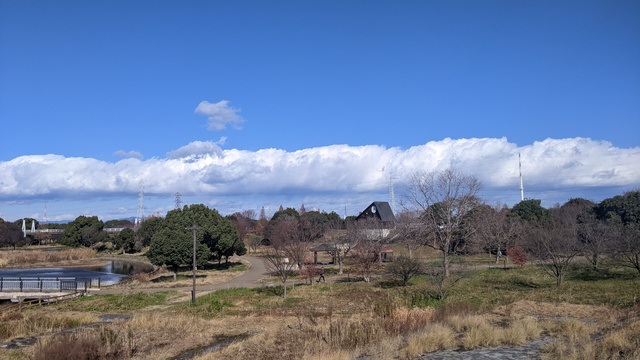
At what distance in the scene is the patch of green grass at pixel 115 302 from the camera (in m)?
26.5

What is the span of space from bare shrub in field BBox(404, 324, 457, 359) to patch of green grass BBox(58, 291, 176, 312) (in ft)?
60.1

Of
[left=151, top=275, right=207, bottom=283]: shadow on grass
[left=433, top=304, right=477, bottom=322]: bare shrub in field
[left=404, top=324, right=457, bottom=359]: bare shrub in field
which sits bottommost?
[left=151, top=275, right=207, bottom=283]: shadow on grass

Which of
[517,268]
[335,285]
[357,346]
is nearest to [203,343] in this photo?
[357,346]

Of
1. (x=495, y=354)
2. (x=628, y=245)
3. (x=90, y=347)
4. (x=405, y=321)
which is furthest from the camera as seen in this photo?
(x=628, y=245)

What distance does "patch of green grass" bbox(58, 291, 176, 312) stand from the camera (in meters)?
26.5

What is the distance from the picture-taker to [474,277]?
106ft

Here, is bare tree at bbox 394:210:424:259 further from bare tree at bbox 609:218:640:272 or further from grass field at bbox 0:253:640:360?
bare tree at bbox 609:218:640:272

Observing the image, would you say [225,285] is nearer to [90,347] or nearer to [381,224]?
[90,347]

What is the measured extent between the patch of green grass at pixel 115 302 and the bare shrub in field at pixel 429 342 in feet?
60.1

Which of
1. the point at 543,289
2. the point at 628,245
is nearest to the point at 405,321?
the point at 543,289

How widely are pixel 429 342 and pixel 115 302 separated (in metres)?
20.8

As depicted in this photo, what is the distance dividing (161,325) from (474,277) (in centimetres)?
2130

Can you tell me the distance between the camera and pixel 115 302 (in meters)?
27.6

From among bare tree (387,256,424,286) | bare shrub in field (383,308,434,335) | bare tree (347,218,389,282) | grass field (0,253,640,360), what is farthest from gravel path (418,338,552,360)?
bare tree (347,218,389,282)
